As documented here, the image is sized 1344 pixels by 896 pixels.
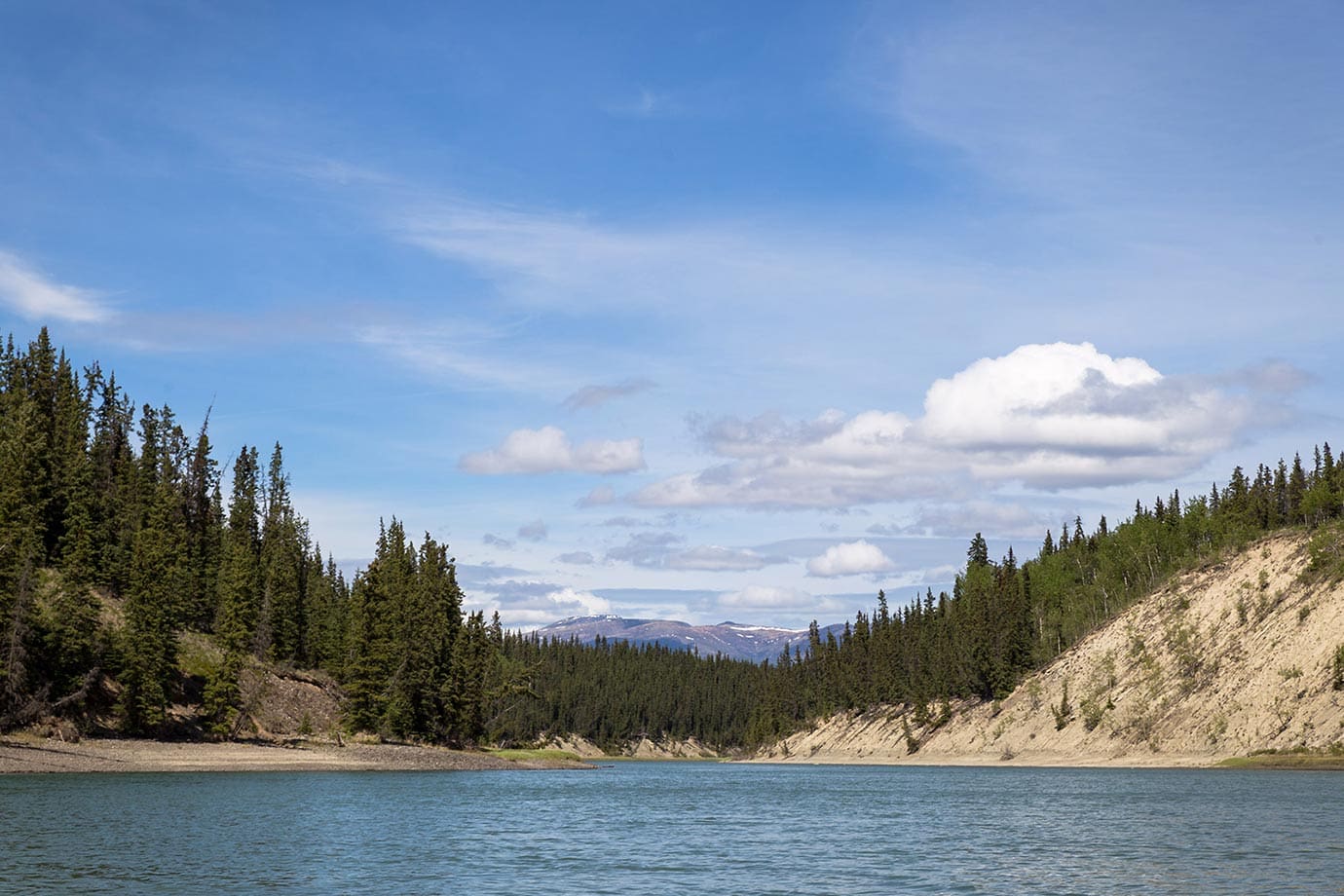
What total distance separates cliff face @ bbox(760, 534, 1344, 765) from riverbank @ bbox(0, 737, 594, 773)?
3107 inches

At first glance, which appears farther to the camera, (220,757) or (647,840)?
(220,757)

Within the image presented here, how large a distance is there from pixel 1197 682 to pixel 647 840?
10854 centimetres

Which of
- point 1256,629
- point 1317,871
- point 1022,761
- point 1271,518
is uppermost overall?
point 1271,518

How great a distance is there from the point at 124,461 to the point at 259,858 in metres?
120

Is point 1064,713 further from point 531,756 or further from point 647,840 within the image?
point 647,840

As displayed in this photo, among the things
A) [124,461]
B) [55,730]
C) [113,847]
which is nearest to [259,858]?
[113,847]

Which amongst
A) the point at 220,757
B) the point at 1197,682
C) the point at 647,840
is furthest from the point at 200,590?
the point at 1197,682

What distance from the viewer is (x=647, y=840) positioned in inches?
2345

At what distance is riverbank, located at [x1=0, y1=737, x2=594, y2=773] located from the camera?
92938 millimetres

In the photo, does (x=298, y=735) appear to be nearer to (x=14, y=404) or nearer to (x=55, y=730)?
(x=55, y=730)

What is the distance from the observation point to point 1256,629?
144 m

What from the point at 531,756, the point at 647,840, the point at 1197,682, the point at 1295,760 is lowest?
the point at 531,756

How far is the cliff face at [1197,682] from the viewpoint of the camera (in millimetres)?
128875

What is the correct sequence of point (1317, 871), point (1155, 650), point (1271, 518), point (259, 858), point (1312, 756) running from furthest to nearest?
point (1271, 518) → point (1155, 650) → point (1312, 756) → point (259, 858) → point (1317, 871)
